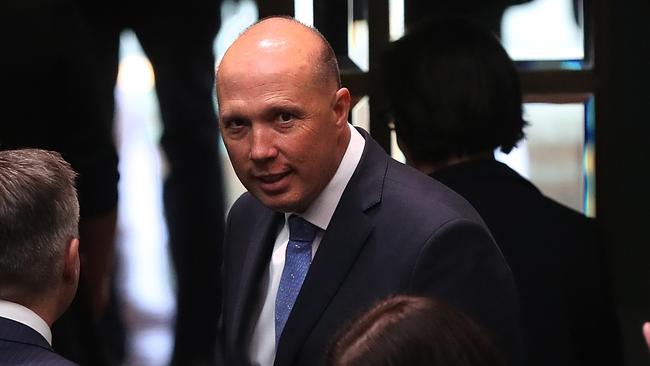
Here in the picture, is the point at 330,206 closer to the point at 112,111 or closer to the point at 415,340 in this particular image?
the point at 415,340

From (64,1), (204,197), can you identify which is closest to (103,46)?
(64,1)

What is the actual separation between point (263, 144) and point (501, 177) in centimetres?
64

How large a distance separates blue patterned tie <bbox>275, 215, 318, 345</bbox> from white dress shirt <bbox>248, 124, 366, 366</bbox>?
2 cm

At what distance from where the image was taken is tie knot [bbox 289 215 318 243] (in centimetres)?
208

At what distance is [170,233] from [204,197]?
0.12 m

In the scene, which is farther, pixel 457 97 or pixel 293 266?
pixel 457 97

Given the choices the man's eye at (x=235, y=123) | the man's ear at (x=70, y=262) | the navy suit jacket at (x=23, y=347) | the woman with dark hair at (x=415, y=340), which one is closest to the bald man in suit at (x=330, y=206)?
the man's eye at (x=235, y=123)

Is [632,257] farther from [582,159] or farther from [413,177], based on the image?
[413,177]

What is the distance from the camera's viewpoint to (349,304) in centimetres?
197

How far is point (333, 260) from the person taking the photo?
1993 mm

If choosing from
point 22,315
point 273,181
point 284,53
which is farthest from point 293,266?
point 22,315

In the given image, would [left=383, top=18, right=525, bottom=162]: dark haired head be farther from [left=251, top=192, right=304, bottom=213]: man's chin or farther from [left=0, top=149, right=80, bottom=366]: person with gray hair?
[left=0, top=149, right=80, bottom=366]: person with gray hair

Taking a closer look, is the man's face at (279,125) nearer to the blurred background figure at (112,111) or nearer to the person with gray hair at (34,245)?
the person with gray hair at (34,245)

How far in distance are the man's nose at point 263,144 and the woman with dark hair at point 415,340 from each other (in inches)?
23.1
